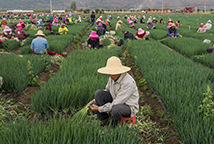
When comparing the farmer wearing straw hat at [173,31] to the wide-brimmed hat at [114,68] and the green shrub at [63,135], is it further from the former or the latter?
the green shrub at [63,135]

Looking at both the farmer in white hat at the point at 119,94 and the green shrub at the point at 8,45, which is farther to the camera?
the green shrub at the point at 8,45

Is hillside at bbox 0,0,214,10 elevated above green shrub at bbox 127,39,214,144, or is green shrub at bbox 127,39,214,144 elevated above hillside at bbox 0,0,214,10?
hillside at bbox 0,0,214,10

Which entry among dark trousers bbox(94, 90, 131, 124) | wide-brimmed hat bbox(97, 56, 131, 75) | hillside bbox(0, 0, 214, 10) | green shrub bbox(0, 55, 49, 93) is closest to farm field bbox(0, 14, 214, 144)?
green shrub bbox(0, 55, 49, 93)

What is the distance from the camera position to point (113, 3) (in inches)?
5684

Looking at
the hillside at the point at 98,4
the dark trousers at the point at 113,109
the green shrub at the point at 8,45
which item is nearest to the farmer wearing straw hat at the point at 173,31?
the green shrub at the point at 8,45

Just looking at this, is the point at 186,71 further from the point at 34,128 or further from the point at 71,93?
the point at 34,128

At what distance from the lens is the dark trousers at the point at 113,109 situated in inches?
92.7

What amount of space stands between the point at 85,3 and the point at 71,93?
153 metres

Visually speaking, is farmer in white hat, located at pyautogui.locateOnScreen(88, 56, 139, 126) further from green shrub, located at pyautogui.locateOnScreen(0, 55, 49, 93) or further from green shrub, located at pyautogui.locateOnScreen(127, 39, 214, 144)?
green shrub, located at pyautogui.locateOnScreen(0, 55, 49, 93)

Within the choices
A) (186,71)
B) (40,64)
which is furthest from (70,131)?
(40,64)

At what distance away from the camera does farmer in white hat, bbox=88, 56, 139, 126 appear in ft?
7.70

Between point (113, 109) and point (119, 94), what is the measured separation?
188mm

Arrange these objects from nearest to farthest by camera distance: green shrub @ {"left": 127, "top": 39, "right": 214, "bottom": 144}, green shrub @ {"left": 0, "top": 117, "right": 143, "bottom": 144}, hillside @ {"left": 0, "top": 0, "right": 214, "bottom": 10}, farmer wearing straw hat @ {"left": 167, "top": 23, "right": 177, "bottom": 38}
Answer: green shrub @ {"left": 0, "top": 117, "right": 143, "bottom": 144} < green shrub @ {"left": 127, "top": 39, "right": 214, "bottom": 144} < farmer wearing straw hat @ {"left": 167, "top": 23, "right": 177, "bottom": 38} < hillside @ {"left": 0, "top": 0, "right": 214, "bottom": 10}

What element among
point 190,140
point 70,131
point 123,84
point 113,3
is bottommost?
point 190,140
